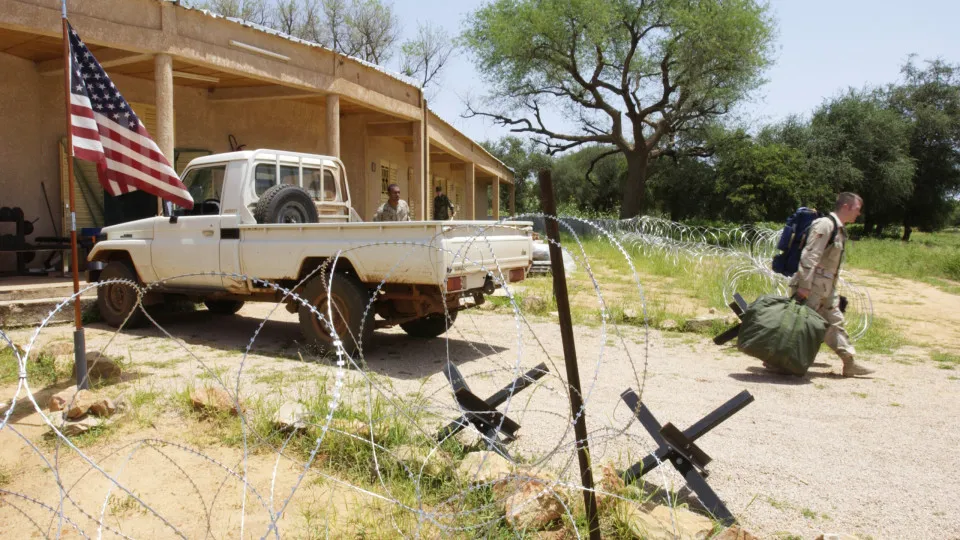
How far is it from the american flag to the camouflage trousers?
5877 mm

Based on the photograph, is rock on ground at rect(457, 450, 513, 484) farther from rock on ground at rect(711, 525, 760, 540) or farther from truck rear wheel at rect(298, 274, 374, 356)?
truck rear wheel at rect(298, 274, 374, 356)

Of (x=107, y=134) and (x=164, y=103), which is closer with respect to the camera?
(x=107, y=134)

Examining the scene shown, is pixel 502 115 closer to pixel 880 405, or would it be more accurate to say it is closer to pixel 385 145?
pixel 385 145

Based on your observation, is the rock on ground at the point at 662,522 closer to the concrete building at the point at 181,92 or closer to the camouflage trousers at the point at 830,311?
the camouflage trousers at the point at 830,311

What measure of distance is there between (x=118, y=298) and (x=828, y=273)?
788cm

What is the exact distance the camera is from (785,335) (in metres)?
5.98

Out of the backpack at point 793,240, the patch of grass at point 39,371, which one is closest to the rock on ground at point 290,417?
the patch of grass at point 39,371

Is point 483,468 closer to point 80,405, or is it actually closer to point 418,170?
point 80,405

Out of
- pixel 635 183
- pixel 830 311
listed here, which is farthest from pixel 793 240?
pixel 635 183

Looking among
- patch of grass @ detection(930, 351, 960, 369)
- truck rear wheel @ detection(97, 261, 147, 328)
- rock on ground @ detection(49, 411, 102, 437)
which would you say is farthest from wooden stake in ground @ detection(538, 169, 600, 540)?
truck rear wheel @ detection(97, 261, 147, 328)

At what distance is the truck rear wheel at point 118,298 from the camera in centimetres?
798

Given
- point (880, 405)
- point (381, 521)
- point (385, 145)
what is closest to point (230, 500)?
point (381, 521)

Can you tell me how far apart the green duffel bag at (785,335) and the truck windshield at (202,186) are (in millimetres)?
5745

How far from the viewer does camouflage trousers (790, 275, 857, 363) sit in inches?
249
